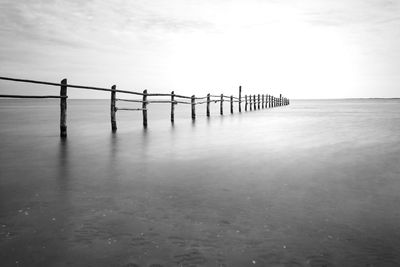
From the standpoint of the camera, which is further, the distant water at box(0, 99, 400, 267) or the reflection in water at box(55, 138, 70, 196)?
the reflection in water at box(55, 138, 70, 196)

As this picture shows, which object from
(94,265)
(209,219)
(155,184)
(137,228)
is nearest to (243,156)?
(155,184)

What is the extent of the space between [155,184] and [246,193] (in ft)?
3.19

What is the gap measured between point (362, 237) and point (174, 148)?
4345 mm

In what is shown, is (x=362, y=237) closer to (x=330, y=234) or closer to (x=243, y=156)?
(x=330, y=234)

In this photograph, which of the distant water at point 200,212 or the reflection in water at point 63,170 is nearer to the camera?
the distant water at point 200,212

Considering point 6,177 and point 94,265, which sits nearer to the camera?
point 94,265

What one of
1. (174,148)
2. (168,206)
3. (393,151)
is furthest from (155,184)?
(393,151)

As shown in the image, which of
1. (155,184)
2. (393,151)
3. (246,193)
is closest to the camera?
(246,193)

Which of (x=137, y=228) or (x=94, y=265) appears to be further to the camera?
(x=137, y=228)

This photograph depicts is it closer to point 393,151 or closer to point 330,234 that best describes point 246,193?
point 330,234

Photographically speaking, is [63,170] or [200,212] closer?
[200,212]

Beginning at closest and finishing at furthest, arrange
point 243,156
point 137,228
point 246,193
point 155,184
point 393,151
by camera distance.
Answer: point 137,228 < point 246,193 < point 155,184 < point 243,156 < point 393,151

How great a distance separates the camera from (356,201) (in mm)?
2625

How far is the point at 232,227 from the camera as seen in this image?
2.07 meters
